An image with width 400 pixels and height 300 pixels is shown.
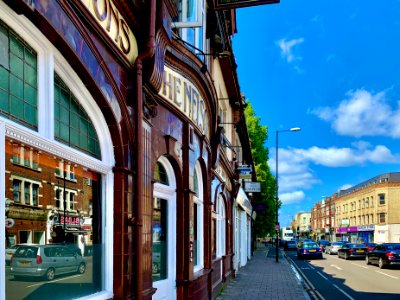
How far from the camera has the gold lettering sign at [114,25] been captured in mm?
4867

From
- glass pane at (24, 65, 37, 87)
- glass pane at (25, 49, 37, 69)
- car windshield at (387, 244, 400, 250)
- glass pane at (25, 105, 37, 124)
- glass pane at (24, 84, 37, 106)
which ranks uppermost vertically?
glass pane at (25, 49, 37, 69)

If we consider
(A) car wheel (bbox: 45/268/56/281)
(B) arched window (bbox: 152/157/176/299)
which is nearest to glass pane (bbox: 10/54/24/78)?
(A) car wheel (bbox: 45/268/56/281)

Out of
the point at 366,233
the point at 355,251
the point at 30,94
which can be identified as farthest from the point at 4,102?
the point at 366,233

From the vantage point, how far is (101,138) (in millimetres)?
5523

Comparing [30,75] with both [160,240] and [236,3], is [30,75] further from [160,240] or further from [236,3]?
[236,3]

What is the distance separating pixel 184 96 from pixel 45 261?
514cm

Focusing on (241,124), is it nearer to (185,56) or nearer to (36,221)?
(185,56)

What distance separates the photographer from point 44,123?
14.0 feet

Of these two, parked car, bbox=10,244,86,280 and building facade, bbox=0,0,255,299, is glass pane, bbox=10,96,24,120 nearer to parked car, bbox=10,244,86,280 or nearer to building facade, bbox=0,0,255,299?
building facade, bbox=0,0,255,299

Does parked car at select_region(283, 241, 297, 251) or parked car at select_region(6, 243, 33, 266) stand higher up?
parked car at select_region(6, 243, 33, 266)

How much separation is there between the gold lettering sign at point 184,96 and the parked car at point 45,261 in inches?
138

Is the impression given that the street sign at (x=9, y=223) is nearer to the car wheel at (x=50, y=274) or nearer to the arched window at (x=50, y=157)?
the arched window at (x=50, y=157)

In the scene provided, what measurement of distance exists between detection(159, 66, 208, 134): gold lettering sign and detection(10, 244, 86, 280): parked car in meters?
3.51

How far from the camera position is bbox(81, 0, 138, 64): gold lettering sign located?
487 centimetres
